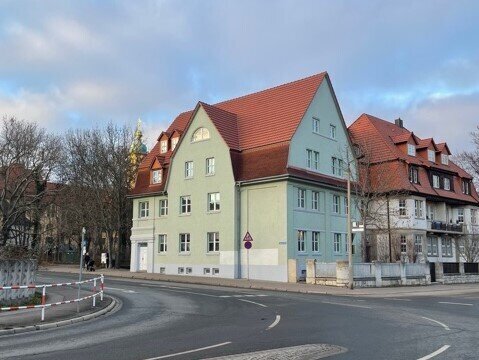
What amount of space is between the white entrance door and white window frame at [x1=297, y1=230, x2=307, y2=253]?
626 inches

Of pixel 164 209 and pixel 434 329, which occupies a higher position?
→ pixel 164 209

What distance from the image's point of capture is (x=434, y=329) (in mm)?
12836

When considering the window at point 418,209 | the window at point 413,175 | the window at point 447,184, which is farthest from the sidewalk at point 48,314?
the window at point 447,184

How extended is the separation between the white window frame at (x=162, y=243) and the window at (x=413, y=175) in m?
24.1

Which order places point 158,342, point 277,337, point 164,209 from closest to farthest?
1. point 158,342
2. point 277,337
3. point 164,209

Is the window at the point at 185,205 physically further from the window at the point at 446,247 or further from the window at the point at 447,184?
the window at the point at 447,184

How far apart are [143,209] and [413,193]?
25.4 m

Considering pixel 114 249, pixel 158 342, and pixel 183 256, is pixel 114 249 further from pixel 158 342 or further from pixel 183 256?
pixel 158 342

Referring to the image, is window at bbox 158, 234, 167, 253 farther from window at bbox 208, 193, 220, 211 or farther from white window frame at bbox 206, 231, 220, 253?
window at bbox 208, 193, 220, 211

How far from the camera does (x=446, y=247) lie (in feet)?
181

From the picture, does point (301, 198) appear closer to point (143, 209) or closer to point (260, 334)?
point (143, 209)

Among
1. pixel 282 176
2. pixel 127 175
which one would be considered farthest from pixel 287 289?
pixel 127 175

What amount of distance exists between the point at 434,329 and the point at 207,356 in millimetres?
6652

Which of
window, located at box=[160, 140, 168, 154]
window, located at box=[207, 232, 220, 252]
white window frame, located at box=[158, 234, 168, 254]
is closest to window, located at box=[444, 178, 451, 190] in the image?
window, located at box=[207, 232, 220, 252]
